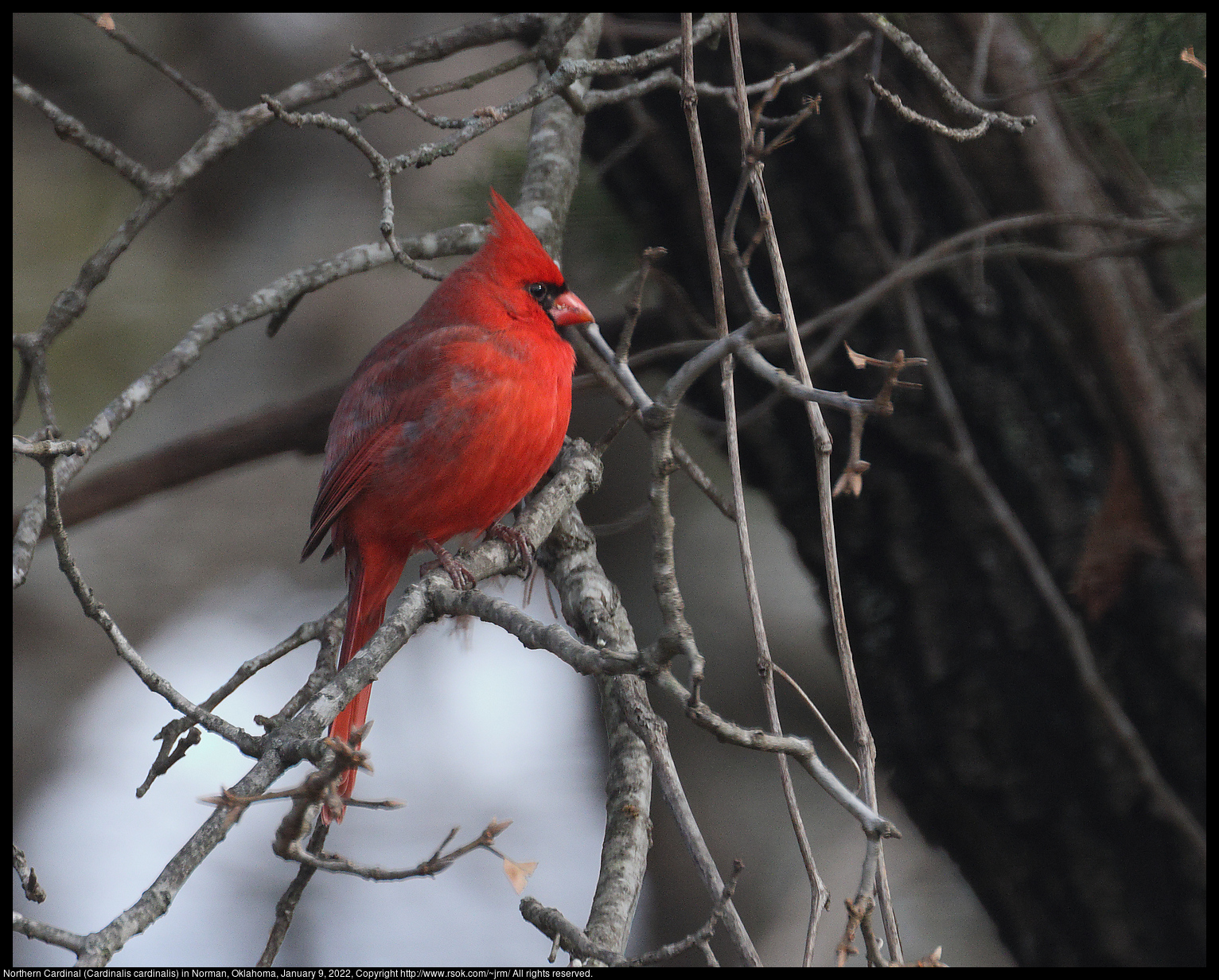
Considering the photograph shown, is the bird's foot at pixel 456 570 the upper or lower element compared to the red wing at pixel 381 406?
lower

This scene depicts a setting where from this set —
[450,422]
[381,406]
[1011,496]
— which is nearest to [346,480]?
[381,406]

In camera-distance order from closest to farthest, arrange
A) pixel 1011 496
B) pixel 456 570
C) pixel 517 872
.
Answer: pixel 517 872 < pixel 456 570 < pixel 1011 496

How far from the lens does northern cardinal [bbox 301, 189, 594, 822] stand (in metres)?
2.04

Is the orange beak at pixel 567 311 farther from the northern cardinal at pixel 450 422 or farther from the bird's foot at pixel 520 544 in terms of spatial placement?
the bird's foot at pixel 520 544

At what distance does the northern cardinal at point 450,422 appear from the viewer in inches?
80.2

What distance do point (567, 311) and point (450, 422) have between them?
1.40 feet

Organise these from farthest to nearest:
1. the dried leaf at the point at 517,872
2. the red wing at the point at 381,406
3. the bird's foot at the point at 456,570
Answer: the red wing at the point at 381,406, the bird's foot at the point at 456,570, the dried leaf at the point at 517,872

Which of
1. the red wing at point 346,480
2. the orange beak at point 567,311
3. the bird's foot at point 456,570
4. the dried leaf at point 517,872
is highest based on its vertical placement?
the orange beak at point 567,311

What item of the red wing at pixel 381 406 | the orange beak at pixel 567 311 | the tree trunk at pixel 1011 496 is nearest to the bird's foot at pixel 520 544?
the red wing at pixel 381 406

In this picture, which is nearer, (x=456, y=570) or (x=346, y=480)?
(x=456, y=570)

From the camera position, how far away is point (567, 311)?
2.32 meters

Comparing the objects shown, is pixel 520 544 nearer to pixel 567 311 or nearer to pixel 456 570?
pixel 456 570

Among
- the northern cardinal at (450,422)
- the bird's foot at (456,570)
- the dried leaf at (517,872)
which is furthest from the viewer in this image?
the northern cardinal at (450,422)
